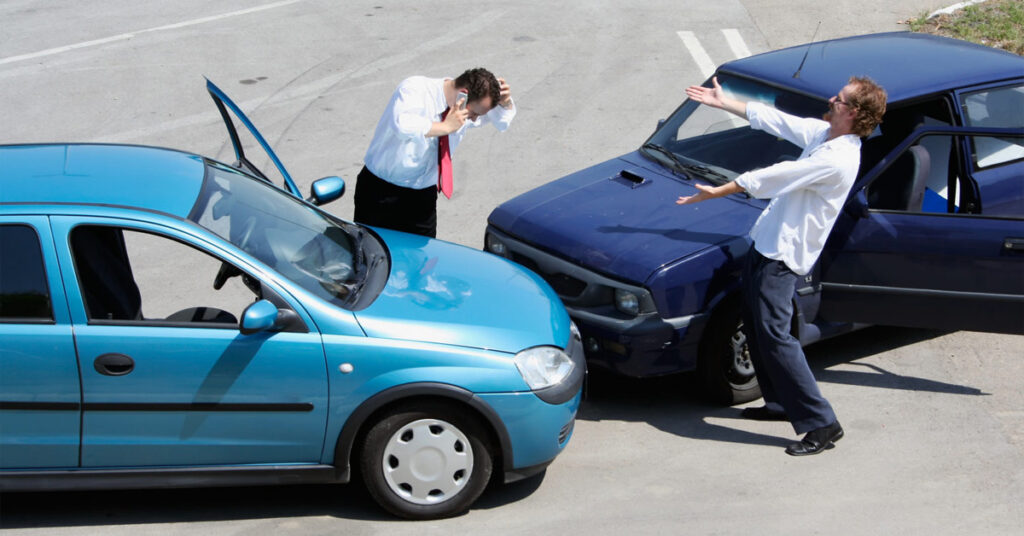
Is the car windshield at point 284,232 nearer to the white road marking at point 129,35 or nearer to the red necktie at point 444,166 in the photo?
the red necktie at point 444,166

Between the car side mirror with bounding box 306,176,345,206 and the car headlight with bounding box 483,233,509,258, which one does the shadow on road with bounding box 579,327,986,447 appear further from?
the car side mirror with bounding box 306,176,345,206

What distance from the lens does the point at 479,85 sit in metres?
6.50

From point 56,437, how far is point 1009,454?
4783 millimetres

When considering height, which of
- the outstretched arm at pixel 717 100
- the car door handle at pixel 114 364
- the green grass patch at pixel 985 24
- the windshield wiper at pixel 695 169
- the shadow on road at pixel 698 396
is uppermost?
the outstretched arm at pixel 717 100

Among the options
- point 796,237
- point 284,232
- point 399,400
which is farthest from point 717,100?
point 399,400

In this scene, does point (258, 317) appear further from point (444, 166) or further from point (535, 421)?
point (444, 166)

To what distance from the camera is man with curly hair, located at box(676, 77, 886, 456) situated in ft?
18.7

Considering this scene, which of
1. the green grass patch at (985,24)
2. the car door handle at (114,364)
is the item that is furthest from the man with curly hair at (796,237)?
the green grass patch at (985,24)

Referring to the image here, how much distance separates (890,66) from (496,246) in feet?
→ 9.13

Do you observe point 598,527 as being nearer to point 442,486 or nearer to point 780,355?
point 442,486

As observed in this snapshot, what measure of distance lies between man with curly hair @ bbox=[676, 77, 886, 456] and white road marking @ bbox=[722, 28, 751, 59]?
7615 millimetres

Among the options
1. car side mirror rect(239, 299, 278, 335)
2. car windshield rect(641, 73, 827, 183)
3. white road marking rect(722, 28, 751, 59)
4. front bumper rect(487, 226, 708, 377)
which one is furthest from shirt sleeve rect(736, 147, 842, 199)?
white road marking rect(722, 28, 751, 59)

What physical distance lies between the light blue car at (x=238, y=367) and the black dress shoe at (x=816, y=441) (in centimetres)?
140

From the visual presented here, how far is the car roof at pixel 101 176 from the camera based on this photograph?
4.97 metres
